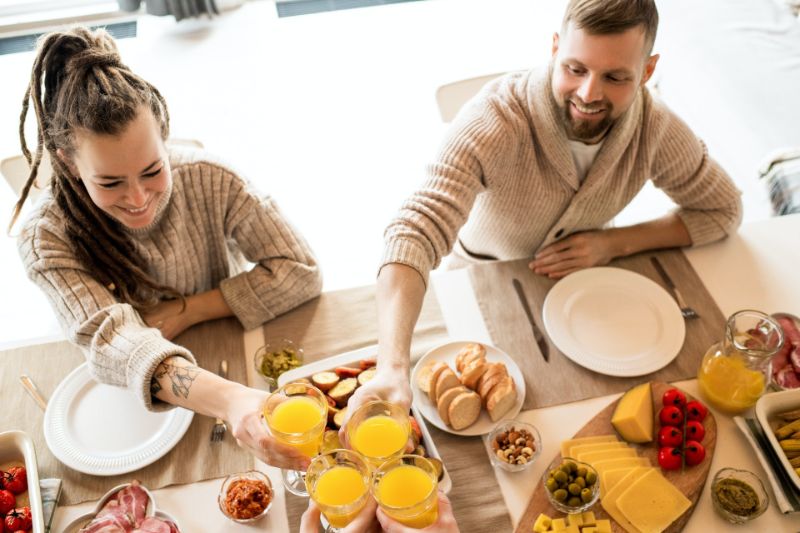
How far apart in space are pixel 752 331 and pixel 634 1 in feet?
2.55

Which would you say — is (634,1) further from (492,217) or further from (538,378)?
(538,378)

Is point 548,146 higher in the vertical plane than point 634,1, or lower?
lower

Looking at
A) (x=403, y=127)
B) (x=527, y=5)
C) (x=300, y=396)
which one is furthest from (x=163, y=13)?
(x=300, y=396)

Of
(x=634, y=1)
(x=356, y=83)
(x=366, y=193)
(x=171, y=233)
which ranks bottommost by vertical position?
(x=366, y=193)

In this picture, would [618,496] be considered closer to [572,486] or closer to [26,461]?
[572,486]

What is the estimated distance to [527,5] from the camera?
4.61 meters

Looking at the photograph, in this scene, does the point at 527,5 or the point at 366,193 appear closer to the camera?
the point at 366,193


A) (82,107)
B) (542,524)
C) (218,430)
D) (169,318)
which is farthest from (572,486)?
(82,107)

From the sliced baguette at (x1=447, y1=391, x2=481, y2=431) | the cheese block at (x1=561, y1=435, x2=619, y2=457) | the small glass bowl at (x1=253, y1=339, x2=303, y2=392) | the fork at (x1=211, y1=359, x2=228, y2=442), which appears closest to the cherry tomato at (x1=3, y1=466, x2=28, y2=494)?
the fork at (x1=211, y1=359, x2=228, y2=442)

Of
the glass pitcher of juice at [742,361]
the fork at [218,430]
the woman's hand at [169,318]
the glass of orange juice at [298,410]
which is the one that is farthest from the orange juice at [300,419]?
the glass pitcher of juice at [742,361]

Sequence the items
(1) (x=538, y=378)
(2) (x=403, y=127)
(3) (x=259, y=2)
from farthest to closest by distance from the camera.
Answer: (3) (x=259, y=2), (2) (x=403, y=127), (1) (x=538, y=378)

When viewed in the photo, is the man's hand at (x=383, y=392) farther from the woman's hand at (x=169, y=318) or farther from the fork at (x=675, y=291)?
the fork at (x=675, y=291)

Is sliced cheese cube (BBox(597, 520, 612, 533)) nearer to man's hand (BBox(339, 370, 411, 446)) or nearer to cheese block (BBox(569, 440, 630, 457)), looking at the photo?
cheese block (BBox(569, 440, 630, 457))

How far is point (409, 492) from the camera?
1179 mm
